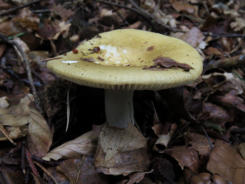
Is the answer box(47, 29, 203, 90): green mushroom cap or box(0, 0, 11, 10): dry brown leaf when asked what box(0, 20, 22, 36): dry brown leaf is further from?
box(47, 29, 203, 90): green mushroom cap

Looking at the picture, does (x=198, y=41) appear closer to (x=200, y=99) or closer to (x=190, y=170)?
(x=200, y=99)

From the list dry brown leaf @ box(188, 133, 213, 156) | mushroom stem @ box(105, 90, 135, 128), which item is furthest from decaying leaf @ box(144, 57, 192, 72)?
dry brown leaf @ box(188, 133, 213, 156)

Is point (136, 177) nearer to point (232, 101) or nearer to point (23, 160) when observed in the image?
point (23, 160)

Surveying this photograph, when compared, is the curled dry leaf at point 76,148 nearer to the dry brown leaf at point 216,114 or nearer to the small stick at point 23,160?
the small stick at point 23,160

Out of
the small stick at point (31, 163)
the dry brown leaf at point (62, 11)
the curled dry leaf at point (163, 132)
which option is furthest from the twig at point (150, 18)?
the small stick at point (31, 163)

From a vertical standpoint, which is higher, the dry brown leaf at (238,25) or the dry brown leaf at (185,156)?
the dry brown leaf at (238,25)

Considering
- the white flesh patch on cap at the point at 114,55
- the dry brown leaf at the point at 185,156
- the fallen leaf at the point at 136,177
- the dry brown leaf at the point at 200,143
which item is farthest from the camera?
the white flesh patch on cap at the point at 114,55
